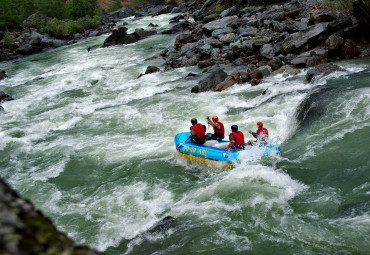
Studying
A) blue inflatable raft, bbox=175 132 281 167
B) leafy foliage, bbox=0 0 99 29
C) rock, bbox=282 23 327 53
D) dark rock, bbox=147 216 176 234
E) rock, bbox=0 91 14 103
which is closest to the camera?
dark rock, bbox=147 216 176 234

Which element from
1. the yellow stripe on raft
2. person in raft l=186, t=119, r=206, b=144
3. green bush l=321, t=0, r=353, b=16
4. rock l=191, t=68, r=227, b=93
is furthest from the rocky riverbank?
the yellow stripe on raft

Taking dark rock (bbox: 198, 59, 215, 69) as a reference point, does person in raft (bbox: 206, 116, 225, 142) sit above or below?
below

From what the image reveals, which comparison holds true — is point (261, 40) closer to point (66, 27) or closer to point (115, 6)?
point (66, 27)

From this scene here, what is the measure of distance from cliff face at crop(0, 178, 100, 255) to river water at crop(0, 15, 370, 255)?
4.55m

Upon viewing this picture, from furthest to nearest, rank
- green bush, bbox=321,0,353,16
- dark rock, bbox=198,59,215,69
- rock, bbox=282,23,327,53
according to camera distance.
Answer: dark rock, bbox=198,59,215,69 < green bush, bbox=321,0,353,16 < rock, bbox=282,23,327,53

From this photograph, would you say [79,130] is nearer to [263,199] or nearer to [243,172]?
[243,172]

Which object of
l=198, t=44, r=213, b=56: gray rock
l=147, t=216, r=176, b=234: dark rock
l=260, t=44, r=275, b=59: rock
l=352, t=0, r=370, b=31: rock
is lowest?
l=147, t=216, r=176, b=234: dark rock

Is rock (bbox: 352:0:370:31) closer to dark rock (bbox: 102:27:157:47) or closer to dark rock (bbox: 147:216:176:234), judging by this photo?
dark rock (bbox: 147:216:176:234)

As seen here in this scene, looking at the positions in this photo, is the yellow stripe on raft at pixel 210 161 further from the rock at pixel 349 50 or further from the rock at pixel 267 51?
the rock at pixel 349 50

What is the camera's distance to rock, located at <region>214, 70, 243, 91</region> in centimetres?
1576

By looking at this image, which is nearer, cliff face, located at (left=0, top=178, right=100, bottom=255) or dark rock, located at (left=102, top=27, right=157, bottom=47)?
cliff face, located at (left=0, top=178, right=100, bottom=255)

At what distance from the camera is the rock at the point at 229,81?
1576cm

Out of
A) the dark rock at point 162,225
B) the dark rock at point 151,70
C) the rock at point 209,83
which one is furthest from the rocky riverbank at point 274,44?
the dark rock at point 162,225

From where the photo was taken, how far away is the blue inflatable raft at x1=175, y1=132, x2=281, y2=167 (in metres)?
8.88
